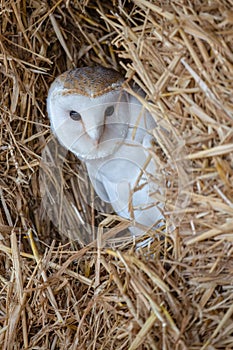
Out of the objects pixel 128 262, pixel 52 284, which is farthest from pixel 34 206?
pixel 128 262

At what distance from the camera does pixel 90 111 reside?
160 cm

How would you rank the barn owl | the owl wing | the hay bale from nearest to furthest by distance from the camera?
the hay bale
the barn owl
the owl wing

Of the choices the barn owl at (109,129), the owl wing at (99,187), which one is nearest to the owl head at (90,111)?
the barn owl at (109,129)

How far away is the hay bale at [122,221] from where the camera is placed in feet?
4.33

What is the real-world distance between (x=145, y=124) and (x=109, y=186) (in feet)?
1.25

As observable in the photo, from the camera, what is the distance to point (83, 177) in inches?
76.4

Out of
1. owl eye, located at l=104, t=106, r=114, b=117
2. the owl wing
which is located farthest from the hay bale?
owl eye, located at l=104, t=106, r=114, b=117

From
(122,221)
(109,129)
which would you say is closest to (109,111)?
(109,129)

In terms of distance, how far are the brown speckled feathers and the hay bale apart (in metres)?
0.14

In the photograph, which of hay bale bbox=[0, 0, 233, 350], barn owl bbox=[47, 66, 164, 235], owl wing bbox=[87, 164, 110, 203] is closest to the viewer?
hay bale bbox=[0, 0, 233, 350]

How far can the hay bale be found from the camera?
1320 millimetres

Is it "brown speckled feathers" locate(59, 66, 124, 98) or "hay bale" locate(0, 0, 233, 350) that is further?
"brown speckled feathers" locate(59, 66, 124, 98)

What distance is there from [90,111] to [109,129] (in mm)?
95

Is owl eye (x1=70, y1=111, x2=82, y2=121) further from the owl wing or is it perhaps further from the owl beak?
the owl wing
